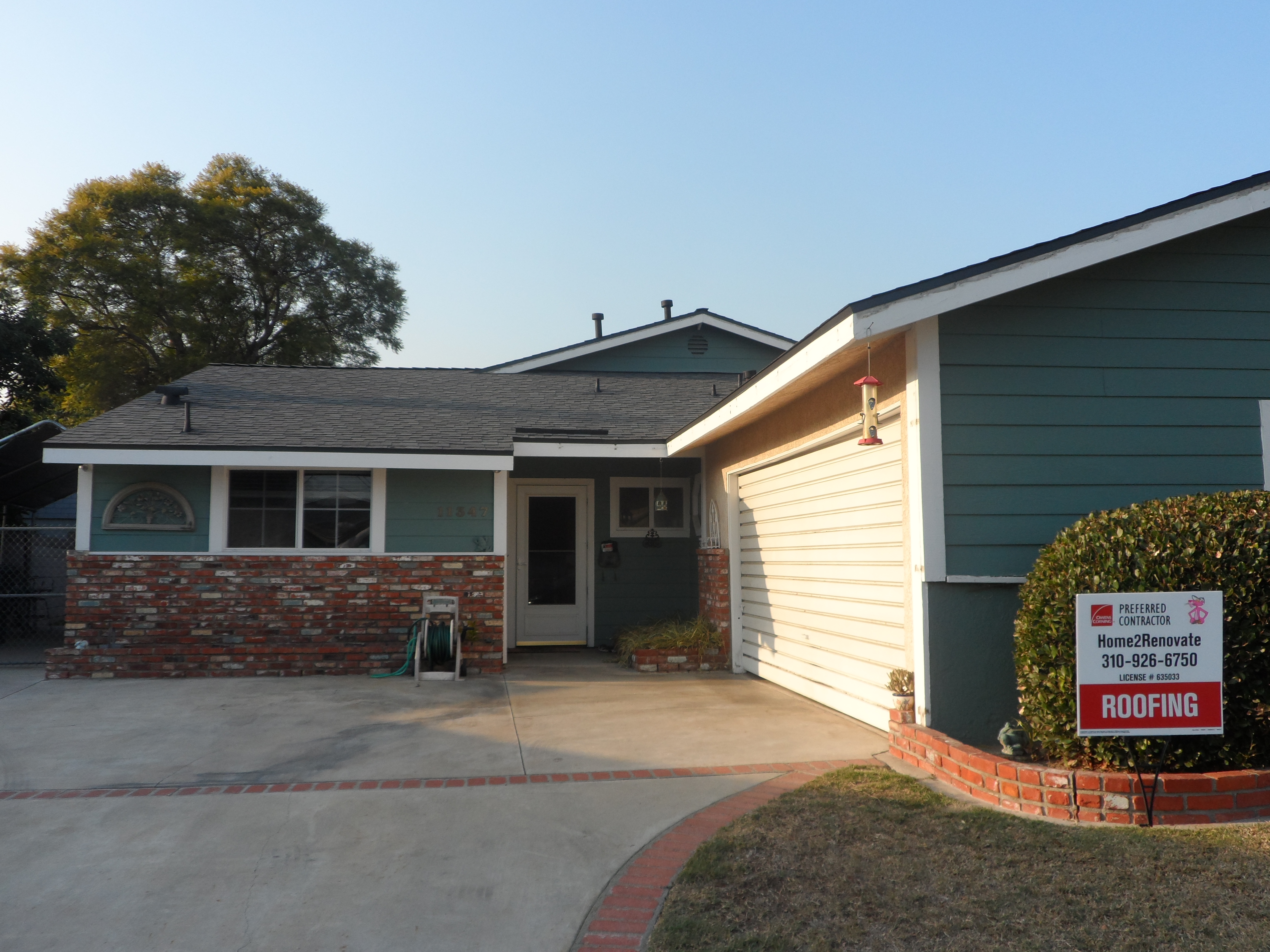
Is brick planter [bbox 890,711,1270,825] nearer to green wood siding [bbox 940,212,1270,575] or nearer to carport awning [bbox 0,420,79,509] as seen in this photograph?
green wood siding [bbox 940,212,1270,575]

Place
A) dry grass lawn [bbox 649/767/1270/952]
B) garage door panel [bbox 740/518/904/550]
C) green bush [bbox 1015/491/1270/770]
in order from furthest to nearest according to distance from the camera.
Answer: garage door panel [bbox 740/518/904/550] < green bush [bbox 1015/491/1270/770] < dry grass lawn [bbox 649/767/1270/952]

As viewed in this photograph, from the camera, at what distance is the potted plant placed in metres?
5.76

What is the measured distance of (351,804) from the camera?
494cm

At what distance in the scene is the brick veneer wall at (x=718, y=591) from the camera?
10367 millimetres

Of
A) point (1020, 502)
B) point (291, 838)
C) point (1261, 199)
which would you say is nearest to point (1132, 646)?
point (1020, 502)

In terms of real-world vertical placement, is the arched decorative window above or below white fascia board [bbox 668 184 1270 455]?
below

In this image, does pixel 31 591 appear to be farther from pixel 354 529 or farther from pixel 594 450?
pixel 594 450

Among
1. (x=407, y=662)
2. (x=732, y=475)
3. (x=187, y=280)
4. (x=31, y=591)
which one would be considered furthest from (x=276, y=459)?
(x=187, y=280)

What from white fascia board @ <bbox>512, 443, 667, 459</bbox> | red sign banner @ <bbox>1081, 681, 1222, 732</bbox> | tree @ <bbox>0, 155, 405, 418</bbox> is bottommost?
red sign banner @ <bbox>1081, 681, 1222, 732</bbox>

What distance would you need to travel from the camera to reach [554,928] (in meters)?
3.49

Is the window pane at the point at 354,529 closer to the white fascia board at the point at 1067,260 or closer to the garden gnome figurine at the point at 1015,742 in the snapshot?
the white fascia board at the point at 1067,260

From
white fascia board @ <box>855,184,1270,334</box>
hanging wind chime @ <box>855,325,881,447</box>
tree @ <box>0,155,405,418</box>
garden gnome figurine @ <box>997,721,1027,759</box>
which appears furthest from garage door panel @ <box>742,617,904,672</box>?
tree @ <box>0,155,405,418</box>

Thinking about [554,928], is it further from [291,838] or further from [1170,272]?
[1170,272]

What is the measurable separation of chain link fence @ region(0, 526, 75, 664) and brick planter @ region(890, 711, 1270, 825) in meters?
10.2
